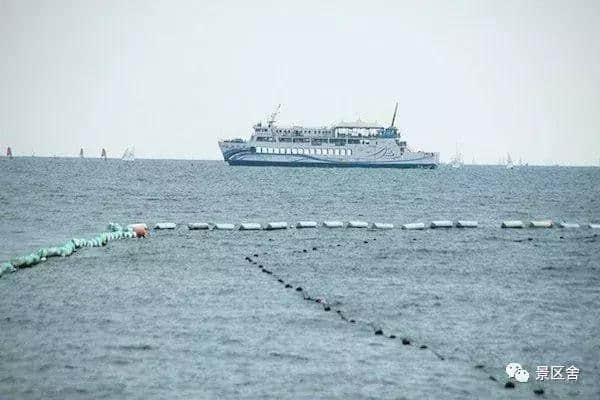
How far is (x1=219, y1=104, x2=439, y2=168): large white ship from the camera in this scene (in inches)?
6489

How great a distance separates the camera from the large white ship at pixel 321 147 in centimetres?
16483

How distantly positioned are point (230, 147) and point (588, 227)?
424 feet

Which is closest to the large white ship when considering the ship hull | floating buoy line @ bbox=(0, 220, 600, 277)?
the ship hull

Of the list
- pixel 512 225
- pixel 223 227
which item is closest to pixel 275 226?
pixel 223 227

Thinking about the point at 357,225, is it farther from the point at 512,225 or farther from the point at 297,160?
the point at 297,160

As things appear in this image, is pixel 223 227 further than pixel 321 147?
No

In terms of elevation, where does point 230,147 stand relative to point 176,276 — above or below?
above

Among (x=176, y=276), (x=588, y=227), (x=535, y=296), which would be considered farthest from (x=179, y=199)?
(x=535, y=296)

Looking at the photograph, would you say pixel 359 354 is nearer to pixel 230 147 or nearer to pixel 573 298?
pixel 573 298

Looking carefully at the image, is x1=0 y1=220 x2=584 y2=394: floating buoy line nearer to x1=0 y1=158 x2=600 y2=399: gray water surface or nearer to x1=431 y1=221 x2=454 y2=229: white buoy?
x1=431 y1=221 x2=454 y2=229: white buoy

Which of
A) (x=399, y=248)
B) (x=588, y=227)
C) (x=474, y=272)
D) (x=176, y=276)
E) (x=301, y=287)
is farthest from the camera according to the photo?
(x=588, y=227)

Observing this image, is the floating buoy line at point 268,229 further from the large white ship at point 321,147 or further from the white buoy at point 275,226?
the large white ship at point 321,147

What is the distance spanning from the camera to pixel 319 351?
1520cm

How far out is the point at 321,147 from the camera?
544 ft
